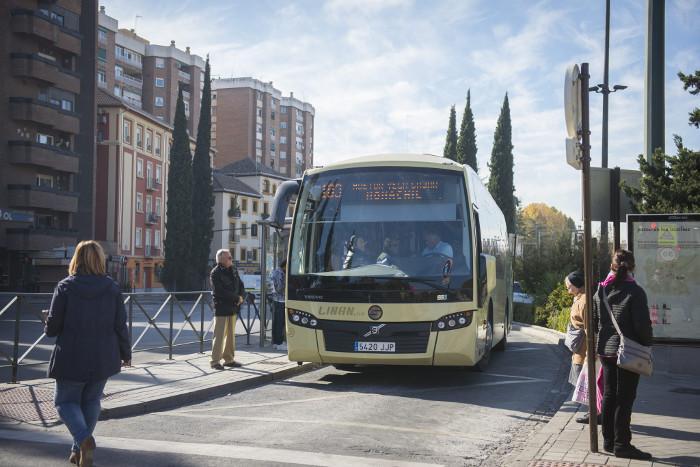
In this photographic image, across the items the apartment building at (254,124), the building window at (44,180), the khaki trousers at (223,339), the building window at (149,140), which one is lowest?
the khaki trousers at (223,339)

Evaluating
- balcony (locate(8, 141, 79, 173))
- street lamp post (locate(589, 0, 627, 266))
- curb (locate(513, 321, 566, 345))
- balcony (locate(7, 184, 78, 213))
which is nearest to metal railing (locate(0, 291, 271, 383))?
curb (locate(513, 321, 566, 345))

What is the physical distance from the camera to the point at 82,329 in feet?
20.0

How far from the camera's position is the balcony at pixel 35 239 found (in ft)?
164

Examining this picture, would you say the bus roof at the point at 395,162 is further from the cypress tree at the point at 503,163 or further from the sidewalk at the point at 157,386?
the cypress tree at the point at 503,163

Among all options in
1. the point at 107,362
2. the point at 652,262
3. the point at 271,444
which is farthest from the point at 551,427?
the point at 652,262

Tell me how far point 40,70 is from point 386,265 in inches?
1808

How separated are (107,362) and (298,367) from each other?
7.12 metres

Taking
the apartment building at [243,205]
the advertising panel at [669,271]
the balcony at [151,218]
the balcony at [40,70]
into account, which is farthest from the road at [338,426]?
the apartment building at [243,205]

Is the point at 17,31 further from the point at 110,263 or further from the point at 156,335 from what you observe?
the point at 156,335

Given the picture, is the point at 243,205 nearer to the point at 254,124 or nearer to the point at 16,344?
the point at 254,124

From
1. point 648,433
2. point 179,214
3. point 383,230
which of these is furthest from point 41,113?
point 648,433

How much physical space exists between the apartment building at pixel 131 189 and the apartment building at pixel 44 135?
24.5 feet

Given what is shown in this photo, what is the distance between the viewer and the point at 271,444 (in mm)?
7227

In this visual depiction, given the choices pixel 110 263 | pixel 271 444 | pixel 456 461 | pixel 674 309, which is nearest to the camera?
pixel 456 461
